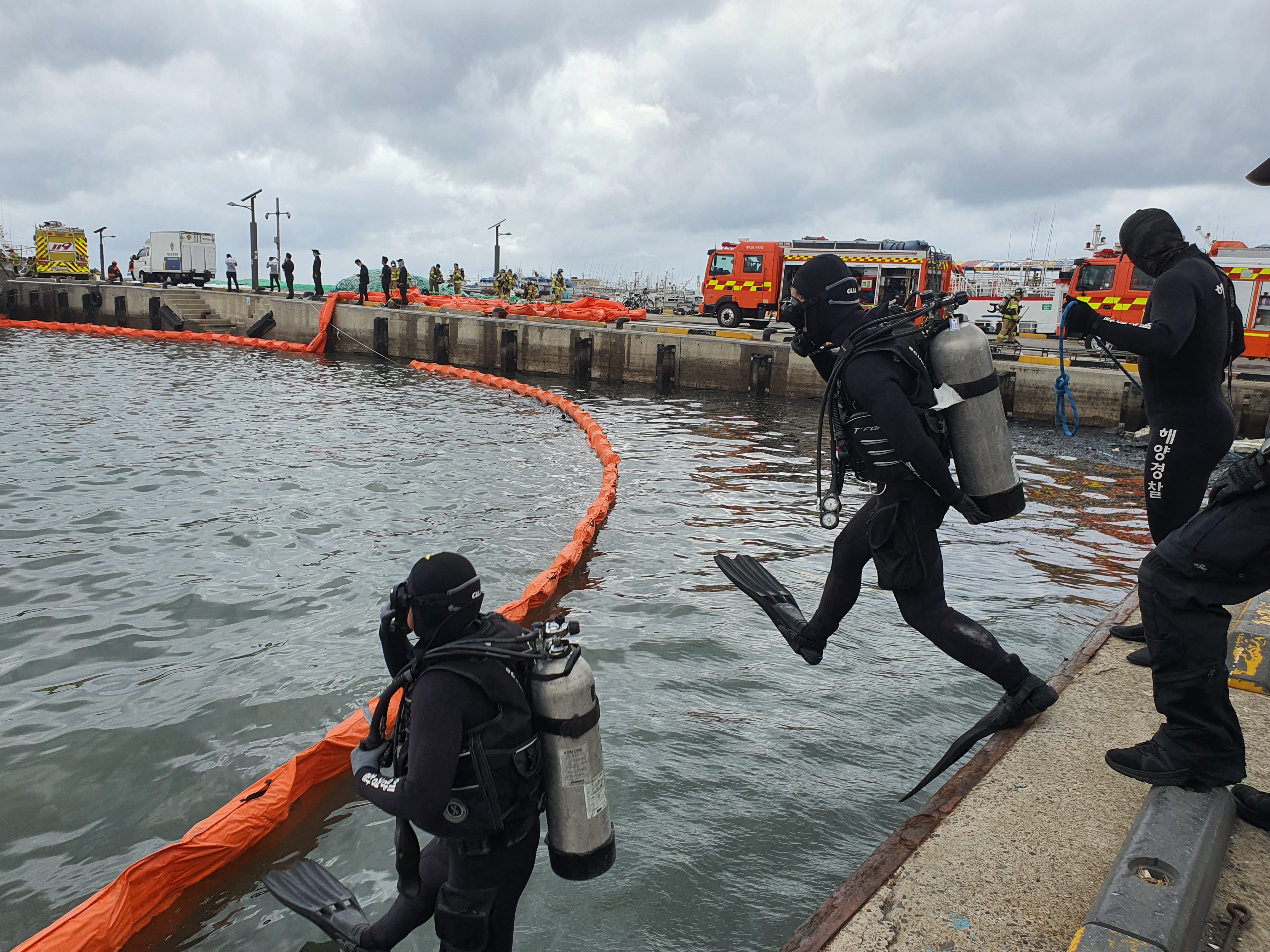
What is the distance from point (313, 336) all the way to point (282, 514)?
60.9 ft

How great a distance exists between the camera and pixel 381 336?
23047mm

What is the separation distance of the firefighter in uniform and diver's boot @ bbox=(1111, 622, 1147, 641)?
51.1 ft

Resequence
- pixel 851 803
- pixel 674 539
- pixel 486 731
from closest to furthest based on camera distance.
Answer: pixel 486 731 → pixel 851 803 → pixel 674 539

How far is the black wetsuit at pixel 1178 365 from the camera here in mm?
3098

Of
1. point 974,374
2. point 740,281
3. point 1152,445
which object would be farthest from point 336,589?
point 740,281

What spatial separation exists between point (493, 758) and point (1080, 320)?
2609 millimetres

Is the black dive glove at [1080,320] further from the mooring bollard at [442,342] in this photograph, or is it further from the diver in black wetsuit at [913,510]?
the mooring bollard at [442,342]

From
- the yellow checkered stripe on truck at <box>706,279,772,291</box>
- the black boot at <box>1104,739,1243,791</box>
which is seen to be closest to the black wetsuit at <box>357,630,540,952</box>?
the black boot at <box>1104,739,1243,791</box>

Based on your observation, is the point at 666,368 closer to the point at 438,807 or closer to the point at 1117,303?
the point at 1117,303

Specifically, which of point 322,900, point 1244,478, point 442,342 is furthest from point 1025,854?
point 442,342

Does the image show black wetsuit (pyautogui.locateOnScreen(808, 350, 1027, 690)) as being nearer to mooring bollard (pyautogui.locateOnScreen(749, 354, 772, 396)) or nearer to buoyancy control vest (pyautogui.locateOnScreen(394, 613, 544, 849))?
buoyancy control vest (pyautogui.locateOnScreen(394, 613, 544, 849))

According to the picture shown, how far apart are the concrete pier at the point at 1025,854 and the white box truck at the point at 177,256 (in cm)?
3727

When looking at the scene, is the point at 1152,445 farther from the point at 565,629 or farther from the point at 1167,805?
the point at 565,629

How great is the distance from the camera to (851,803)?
3.32 meters
